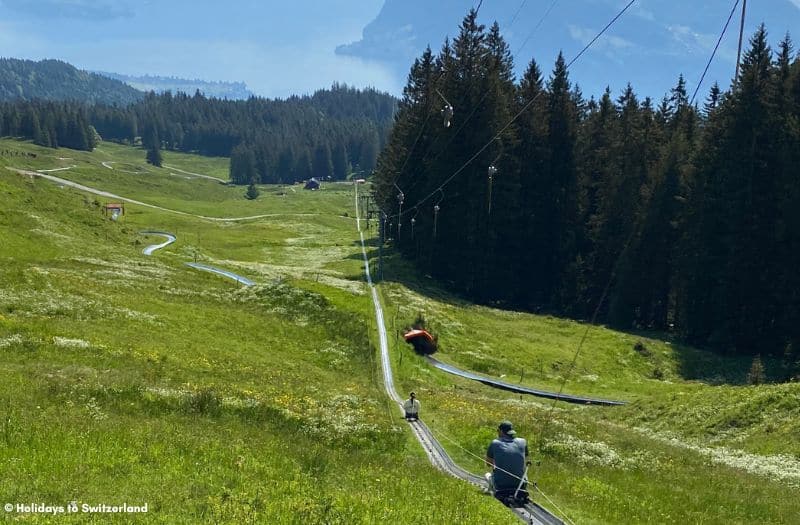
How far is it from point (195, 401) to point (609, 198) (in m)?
70.4

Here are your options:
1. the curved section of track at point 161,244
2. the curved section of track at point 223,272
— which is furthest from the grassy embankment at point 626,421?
the curved section of track at point 161,244

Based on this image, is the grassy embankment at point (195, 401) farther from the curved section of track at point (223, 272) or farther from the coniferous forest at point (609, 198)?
the coniferous forest at point (609, 198)

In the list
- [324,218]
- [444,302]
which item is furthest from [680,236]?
[324,218]

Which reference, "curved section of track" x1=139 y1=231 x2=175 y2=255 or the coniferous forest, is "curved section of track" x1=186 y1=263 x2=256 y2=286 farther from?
the coniferous forest

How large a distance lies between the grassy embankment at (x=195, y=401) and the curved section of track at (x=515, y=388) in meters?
8.00

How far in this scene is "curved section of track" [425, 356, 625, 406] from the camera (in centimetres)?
4373

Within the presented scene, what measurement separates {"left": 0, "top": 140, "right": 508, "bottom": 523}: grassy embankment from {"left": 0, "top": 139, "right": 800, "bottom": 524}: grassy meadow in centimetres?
11

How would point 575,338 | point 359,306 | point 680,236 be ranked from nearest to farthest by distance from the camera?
1. point 359,306
2. point 575,338
3. point 680,236

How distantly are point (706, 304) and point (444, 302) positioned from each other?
98.9ft

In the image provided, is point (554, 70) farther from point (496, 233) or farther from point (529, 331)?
point (529, 331)

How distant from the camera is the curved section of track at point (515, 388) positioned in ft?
143

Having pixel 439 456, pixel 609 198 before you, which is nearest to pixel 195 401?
pixel 439 456

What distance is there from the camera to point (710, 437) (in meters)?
29.2

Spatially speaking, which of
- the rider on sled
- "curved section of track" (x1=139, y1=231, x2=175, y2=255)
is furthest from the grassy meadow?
"curved section of track" (x1=139, y1=231, x2=175, y2=255)
